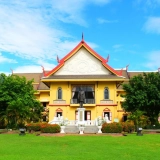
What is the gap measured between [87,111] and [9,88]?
8437 mm

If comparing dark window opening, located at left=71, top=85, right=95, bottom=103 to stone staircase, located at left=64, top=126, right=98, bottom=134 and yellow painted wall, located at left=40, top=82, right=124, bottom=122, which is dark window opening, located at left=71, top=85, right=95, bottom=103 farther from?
stone staircase, located at left=64, top=126, right=98, bottom=134

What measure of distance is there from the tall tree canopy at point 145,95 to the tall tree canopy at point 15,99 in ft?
32.4

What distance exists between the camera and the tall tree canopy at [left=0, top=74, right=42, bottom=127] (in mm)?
26438

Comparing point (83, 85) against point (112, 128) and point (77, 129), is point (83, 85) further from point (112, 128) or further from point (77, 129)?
point (112, 128)

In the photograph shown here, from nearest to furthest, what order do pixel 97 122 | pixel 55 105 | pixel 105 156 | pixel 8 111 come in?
pixel 105 156 < pixel 97 122 < pixel 8 111 < pixel 55 105

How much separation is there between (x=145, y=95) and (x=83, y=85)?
6629 millimetres

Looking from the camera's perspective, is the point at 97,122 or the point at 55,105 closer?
the point at 97,122

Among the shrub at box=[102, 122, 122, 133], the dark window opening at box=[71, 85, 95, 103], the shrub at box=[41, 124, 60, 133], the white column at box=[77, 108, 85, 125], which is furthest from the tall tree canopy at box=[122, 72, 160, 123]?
the shrub at box=[41, 124, 60, 133]

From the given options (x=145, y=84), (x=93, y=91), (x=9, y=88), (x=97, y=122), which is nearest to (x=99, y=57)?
(x=93, y=91)

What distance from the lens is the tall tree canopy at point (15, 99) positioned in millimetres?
26438

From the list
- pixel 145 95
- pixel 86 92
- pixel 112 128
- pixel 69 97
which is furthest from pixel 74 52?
pixel 112 128

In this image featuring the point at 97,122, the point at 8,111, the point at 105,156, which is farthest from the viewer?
the point at 8,111

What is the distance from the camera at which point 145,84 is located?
26578mm

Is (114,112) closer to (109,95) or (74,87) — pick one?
(109,95)
